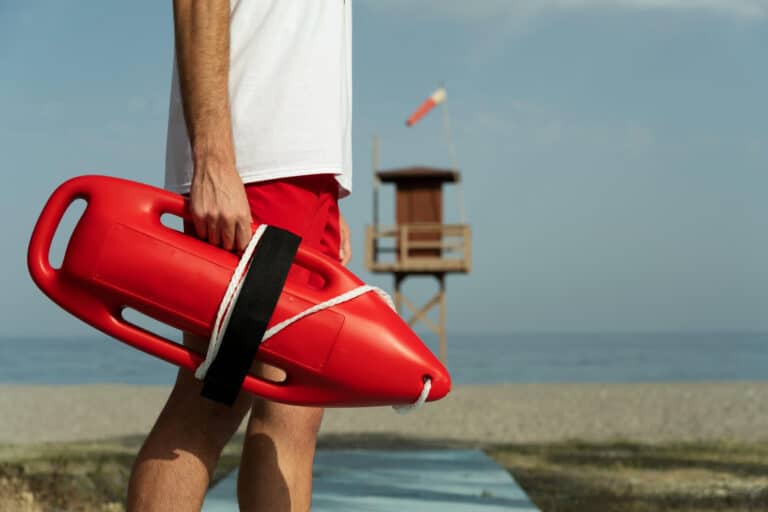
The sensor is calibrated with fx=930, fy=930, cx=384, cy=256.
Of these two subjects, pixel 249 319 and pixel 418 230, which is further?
pixel 418 230

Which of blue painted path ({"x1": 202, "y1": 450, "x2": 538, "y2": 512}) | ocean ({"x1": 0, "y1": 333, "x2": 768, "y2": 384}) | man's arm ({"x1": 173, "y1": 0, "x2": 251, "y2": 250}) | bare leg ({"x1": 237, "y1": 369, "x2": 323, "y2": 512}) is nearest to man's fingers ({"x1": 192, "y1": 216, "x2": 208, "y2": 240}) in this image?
man's arm ({"x1": 173, "y1": 0, "x2": 251, "y2": 250})

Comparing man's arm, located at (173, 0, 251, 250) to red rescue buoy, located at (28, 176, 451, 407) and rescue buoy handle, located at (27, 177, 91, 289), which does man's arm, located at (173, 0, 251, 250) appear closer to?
red rescue buoy, located at (28, 176, 451, 407)

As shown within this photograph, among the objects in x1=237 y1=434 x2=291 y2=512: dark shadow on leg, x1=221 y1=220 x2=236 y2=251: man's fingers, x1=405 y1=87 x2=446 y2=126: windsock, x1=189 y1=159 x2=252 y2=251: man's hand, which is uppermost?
x1=405 y1=87 x2=446 y2=126: windsock

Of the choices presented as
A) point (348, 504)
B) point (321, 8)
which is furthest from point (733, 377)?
point (321, 8)

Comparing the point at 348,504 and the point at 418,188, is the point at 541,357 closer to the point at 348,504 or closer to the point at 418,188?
the point at 418,188

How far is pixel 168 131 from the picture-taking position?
1.88 meters

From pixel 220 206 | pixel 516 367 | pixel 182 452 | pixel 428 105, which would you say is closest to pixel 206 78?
pixel 220 206

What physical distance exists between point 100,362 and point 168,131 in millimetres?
42450

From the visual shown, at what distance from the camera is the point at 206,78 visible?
165 cm

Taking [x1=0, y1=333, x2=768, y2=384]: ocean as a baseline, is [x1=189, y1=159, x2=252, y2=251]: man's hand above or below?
below

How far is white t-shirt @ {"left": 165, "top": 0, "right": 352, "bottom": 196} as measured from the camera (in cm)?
172

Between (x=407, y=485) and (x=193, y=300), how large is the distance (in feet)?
10.8

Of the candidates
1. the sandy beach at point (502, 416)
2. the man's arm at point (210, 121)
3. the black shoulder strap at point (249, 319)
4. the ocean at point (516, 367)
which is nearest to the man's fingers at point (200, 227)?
the man's arm at point (210, 121)

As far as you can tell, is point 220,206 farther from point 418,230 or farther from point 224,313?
point 418,230
